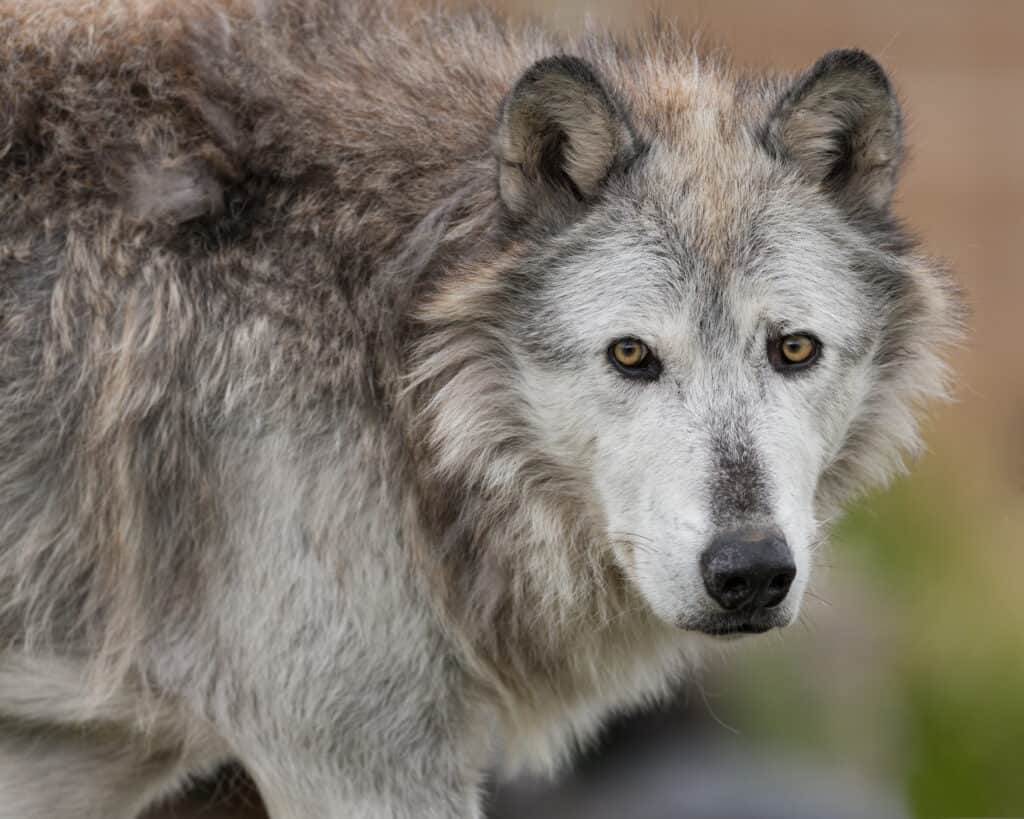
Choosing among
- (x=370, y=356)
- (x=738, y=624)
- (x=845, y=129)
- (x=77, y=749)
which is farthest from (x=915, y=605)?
(x=77, y=749)

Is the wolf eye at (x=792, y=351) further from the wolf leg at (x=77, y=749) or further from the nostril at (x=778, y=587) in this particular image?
→ the wolf leg at (x=77, y=749)

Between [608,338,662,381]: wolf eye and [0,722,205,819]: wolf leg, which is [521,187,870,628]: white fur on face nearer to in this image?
[608,338,662,381]: wolf eye

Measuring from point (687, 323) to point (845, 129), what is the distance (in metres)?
0.89

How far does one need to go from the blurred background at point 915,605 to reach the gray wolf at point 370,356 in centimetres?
203

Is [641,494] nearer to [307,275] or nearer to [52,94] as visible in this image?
[307,275]

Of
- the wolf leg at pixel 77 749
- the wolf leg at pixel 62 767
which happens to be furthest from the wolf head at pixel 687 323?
the wolf leg at pixel 62 767

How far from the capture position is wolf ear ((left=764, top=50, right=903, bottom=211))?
5.07 meters

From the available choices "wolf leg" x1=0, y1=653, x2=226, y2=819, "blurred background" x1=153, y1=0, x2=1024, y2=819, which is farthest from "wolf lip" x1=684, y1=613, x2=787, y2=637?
"blurred background" x1=153, y1=0, x2=1024, y2=819

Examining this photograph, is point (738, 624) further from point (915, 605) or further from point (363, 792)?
point (915, 605)

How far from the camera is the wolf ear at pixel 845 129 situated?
16.6 feet

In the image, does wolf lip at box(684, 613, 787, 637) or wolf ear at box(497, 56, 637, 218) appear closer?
wolf lip at box(684, 613, 787, 637)

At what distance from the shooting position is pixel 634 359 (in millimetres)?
4918

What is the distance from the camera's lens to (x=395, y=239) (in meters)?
5.27

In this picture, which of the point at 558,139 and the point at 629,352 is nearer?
the point at 629,352
